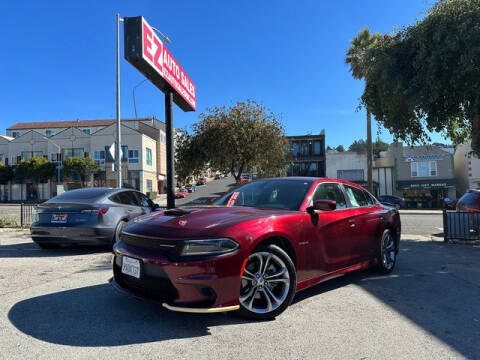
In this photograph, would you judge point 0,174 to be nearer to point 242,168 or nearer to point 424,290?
point 242,168

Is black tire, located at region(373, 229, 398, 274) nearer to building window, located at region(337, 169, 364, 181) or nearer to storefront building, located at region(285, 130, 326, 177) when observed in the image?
building window, located at region(337, 169, 364, 181)

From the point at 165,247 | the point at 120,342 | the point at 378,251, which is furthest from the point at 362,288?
the point at 120,342

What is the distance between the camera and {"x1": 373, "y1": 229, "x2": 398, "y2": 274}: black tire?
5.18 m

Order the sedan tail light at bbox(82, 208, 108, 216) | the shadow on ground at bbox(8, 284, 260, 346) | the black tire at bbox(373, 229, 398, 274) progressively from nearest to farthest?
the shadow on ground at bbox(8, 284, 260, 346) < the black tire at bbox(373, 229, 398, 274) < the sedan tail light at bbox(82, 208, 108, 216)

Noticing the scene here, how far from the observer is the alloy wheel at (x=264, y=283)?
10.6 feet

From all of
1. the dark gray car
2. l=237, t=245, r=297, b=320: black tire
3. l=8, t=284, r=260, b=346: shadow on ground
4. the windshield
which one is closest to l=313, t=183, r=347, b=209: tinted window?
the windshield

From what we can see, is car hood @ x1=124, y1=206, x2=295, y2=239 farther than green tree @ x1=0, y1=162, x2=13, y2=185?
No

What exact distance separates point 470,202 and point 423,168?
35.7 metres

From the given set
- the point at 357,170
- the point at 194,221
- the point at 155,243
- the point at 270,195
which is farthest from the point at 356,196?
the point at 357,170

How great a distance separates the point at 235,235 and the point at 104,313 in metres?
1.57

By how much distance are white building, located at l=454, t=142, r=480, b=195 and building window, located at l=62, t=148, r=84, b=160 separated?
153ft

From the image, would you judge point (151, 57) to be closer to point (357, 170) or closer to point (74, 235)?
point (74, 235)

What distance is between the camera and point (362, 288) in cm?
452

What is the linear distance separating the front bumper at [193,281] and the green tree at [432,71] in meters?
8.15
